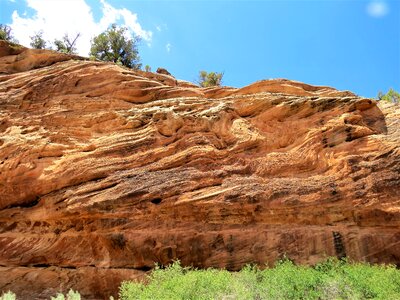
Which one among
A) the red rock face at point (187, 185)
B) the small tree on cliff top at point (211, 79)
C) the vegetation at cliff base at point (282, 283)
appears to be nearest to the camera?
the vegetation at cliff base at point (282, 283)

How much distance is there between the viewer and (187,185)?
14023 mm

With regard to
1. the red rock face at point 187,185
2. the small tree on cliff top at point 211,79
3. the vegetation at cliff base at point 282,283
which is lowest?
the vegetation at cliff base at point 282,283

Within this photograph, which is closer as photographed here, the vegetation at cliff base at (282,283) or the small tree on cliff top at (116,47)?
the vegetation at cliff base at (282,283)

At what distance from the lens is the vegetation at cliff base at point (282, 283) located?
400 inches

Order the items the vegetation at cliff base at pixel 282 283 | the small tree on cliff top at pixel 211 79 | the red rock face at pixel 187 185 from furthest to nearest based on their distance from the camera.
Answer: the small tree on cliff top at pixel 211 79 < the red rock face at pixel 187 185 < the vegetation at cliff base at pixel 282 283

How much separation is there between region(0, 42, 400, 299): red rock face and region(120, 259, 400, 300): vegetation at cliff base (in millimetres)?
909

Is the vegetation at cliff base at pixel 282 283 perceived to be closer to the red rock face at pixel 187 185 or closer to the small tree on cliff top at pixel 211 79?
the red rock face at pixel 187 185

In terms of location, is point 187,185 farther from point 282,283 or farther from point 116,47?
point 116,47

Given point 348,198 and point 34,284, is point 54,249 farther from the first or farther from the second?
point 348,198

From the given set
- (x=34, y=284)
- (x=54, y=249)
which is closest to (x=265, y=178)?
(x=54, y=249)

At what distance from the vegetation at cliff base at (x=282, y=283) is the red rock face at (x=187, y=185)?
909mm

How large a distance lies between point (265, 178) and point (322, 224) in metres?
2.67

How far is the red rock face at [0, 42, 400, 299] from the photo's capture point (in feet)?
42.9

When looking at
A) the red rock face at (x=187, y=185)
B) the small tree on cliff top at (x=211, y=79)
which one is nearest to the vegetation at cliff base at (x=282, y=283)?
the red rock face at (x=187, y=185)
